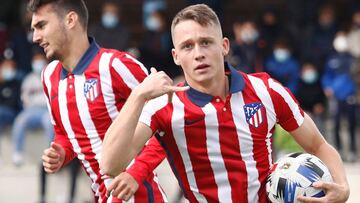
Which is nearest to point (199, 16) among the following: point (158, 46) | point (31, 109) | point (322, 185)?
point (322, 185)

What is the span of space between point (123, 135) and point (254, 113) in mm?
804

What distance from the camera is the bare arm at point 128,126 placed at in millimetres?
4508

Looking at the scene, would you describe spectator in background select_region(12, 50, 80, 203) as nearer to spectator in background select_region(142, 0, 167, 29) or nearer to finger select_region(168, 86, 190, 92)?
spectator in background select_region(142, 0, 167, 29)

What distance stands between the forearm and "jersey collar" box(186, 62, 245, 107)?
0.46 metres

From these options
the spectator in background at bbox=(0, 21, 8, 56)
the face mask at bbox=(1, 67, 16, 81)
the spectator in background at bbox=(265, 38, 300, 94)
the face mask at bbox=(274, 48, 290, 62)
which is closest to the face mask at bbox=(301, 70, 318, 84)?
the spectator in background at bbox=(265, 38, 300, 94)

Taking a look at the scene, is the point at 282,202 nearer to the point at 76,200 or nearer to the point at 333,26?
the point at 76,200

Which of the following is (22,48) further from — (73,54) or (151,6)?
(73,54)

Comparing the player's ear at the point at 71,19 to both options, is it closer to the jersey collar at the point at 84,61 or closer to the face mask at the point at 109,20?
the jersey collar at the point at 84,61

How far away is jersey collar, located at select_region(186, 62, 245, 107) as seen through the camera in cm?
493

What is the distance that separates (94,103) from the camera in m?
5.83

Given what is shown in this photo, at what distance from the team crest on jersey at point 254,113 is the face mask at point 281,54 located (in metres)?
8.36

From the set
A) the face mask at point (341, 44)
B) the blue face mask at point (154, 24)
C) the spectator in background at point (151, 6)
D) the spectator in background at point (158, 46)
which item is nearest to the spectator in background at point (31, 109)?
the spectator in background at point (158, 46)

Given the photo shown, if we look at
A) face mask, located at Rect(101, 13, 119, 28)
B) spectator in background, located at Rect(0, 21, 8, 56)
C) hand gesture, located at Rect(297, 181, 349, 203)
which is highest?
hand gesture, located at Rect(297, 181, 349, 203)

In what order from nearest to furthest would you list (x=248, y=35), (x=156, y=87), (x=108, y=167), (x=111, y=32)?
(x=156, y=87) < (x=108, y=167) < (x=111, y=32) < (x=248, y=35)
